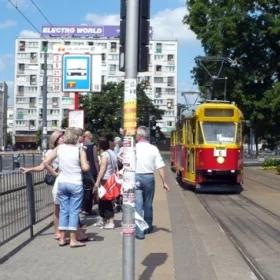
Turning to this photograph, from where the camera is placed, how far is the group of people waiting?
396 inches

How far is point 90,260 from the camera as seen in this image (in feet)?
30.2

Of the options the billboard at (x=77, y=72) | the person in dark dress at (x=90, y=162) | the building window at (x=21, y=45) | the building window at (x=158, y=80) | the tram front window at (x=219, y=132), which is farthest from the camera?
the building window at (x=158, y=80)

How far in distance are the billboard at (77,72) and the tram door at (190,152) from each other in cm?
803

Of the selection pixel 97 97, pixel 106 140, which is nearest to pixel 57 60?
pixel 106 140

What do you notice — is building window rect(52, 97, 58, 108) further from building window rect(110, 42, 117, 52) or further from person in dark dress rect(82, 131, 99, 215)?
person in dark dress rect(82, 131, 99, 215)

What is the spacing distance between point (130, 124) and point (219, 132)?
57.4 feet

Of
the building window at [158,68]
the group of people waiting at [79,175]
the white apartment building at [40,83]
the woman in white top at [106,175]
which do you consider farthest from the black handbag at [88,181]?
the building window at [158,68]

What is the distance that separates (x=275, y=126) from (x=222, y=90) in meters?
5.14

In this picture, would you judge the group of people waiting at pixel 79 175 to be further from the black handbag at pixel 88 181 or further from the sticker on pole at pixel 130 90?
the sticker on pole at pixel 130 90

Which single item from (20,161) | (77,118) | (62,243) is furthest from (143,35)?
(20,161)

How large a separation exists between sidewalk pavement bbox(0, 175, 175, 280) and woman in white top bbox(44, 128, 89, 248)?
17.5 inches

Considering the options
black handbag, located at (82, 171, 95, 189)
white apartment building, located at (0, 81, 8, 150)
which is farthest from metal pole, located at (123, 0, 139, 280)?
white apartment building, located at (0, 81, 8, 150)

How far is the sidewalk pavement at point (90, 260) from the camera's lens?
827cm

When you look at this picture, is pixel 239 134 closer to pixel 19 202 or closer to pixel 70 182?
pixel 19 202
